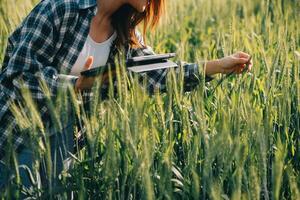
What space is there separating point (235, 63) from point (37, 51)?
0.63 meters

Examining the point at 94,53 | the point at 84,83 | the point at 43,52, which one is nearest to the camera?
the point at 84,83

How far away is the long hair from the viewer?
2.28 meters

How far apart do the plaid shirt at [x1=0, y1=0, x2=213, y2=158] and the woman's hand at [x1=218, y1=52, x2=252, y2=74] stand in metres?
0.10

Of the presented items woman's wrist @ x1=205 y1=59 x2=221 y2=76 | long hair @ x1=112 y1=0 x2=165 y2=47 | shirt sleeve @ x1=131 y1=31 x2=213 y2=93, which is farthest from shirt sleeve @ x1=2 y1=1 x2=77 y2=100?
woman's wrist @ x1=205 y1=59 x2=221 y2=76

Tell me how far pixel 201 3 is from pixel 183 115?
2.64 metres

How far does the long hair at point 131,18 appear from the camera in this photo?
2277mm

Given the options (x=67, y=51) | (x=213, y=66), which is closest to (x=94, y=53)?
(x=67, y=51)

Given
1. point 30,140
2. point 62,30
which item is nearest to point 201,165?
point 30,140

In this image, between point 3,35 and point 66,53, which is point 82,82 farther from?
point 3,35

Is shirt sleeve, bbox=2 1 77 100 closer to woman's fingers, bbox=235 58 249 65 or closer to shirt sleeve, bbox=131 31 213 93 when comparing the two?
shirt sleeve, bbox=131 31 213 93

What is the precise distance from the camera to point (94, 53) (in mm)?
2244

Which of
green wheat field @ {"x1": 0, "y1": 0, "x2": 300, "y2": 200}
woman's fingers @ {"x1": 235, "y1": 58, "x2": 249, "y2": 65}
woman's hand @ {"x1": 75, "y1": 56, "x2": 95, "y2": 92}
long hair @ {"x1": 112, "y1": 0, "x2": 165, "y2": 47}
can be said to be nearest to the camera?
green wheat field @ {"x1": 0, "y1": 0, "x2": 300, "y2": 200}

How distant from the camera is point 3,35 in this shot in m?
3.10

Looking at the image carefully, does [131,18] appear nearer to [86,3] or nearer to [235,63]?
[86,3]
